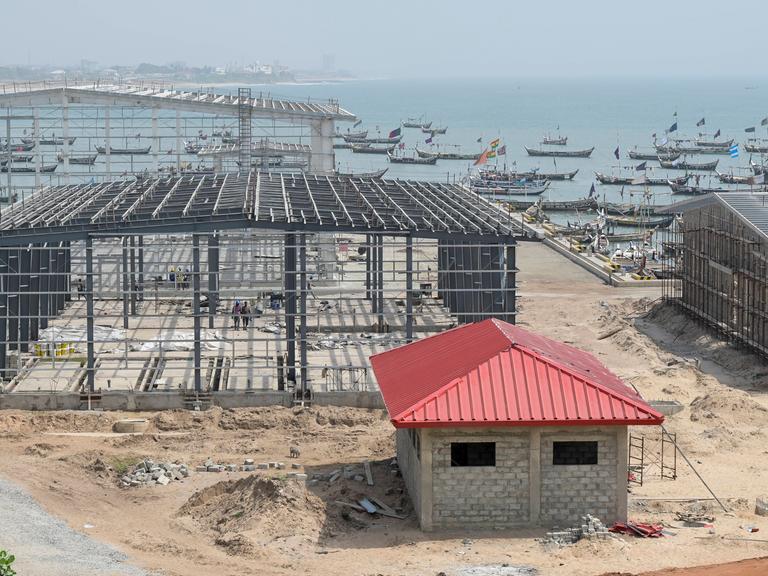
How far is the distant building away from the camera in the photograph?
27438mm

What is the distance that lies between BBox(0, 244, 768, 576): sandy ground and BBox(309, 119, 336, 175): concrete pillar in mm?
29300

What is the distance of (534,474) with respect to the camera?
2767cm

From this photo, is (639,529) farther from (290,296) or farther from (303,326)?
(290,296)

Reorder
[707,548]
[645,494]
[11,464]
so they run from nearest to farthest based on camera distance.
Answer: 1. [707,548]
2. [645,494]
3. [11,464]

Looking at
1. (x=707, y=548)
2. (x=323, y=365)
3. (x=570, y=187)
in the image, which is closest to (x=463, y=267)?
(x=323, y=365)

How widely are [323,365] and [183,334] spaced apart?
7.38 metres

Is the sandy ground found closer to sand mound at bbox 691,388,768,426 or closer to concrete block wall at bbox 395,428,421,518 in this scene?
sand mound at bbox 691,388,768,426

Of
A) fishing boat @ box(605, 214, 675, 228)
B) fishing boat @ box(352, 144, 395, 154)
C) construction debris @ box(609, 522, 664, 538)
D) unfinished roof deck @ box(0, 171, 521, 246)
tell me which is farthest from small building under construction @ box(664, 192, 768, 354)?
fishing boat @ box(352, 144, 395, 154)

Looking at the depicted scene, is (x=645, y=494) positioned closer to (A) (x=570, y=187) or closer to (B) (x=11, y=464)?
(B) (x=11, y=464)

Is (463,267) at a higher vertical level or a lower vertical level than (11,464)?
higher

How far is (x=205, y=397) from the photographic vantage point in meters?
38.9

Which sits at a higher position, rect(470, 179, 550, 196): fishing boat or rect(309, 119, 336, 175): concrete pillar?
rect(309, 119, 336, 175): concrete pillar

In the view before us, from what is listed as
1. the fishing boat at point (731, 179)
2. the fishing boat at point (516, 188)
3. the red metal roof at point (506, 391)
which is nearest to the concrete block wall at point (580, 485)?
the red metal roof at point (506, 391)

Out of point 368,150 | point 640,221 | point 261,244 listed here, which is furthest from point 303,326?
point 368,150
